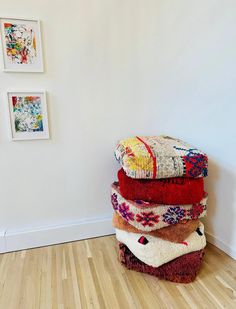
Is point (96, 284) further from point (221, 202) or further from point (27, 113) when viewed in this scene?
point (27, 113)

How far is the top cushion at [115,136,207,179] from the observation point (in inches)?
47.6

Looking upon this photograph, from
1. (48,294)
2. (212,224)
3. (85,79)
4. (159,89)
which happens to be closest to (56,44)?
(85,79)

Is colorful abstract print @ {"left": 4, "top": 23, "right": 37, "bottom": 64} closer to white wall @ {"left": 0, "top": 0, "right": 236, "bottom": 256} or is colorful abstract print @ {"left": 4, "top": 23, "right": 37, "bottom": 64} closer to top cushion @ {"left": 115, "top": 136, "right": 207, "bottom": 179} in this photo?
white wall @ {"left": 0, "top": 0, "right": 236, "bottom": 256}

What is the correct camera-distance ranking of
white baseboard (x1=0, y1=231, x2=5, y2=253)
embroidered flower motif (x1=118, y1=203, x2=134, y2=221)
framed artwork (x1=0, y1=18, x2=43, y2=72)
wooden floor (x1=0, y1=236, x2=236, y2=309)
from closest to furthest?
wooden floor (x1=0, y1=236, x2=236, y2=309), embroidered flower motif (x1=118, y1=203, x2=134, y2=221), framed artwork (x1=0, y1=18, x2=43, y2=72), white baseboard (x1=0, y1=231, x2=5, y2=253)

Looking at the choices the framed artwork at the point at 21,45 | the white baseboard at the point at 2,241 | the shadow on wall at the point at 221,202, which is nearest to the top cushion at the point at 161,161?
the shadow on wall at the point at 221,202

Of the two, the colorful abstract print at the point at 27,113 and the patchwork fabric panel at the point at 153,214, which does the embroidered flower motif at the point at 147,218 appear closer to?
the patchwork fabric panel at the point at 153,214

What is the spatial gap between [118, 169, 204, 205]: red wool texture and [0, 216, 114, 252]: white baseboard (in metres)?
0.59

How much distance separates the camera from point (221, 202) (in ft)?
4.95

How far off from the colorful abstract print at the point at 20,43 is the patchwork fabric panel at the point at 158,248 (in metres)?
1.28

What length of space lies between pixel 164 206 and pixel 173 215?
73 millimetres

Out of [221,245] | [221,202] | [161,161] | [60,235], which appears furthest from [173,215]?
[60,235]

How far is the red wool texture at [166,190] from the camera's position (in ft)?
3.99

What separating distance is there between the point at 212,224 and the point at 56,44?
1.63 m

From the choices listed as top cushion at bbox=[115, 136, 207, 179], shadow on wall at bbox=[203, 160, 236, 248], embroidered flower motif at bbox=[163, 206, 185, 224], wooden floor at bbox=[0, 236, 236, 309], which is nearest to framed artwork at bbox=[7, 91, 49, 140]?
top cushion at bbox=[115, 136, 207, 179]
